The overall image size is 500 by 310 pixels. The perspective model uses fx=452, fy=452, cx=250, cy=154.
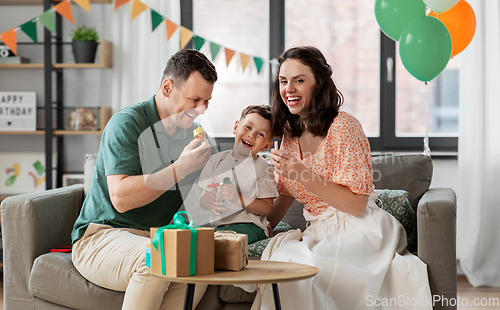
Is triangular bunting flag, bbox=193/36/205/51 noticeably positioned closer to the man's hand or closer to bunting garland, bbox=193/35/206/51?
bunting garland, bbox=193/35/206/51

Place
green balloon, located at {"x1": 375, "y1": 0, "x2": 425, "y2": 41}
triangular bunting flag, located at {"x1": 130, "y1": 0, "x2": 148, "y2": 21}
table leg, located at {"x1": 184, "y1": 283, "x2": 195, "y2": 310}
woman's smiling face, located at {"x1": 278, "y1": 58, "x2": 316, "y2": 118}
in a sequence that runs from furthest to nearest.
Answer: triangular bunting flag, located at {"x1": 130, "y1": 0, "x2": 148, "y2": 21}
green balloon, located at {"x1": 375, "y1": 0, "x2": 425, "y2": 41}
woman's smiling face, located at {"x1": 278, "y1": 58, "x2": 316, "y2": 118}
table leg, located at {"x1": 184, "y1": 283, "x2": 195, "y2": 310}

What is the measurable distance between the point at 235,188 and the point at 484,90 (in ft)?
6.45

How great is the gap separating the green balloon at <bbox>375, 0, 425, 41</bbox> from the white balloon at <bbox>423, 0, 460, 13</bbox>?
10cm

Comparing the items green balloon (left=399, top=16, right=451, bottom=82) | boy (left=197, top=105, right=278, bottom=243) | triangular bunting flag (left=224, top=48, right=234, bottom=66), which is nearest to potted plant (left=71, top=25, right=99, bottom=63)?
triangular bunting flag (left=224, top=48, right=234, bottom=66)

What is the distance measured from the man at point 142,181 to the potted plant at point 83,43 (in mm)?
1564

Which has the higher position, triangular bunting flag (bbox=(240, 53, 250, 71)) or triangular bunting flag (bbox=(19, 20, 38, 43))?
triangular bunting flag (bbox=(19, 20, 38, 43))

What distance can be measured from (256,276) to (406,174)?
1.24 metres

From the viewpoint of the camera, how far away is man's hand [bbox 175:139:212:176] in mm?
1437

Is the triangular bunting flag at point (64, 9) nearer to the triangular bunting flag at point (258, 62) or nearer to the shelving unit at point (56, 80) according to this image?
the shelving unit at point (56, 80)

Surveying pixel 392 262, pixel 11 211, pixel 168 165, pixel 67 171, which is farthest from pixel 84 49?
pixel 392 262

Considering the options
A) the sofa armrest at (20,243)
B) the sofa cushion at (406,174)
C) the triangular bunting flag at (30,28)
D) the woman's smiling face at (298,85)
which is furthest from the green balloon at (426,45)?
the triangular bunting flag at (30,28)

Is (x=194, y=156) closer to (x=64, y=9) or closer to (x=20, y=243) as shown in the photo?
(x=20, y=243)

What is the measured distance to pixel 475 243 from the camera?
2.82 meters

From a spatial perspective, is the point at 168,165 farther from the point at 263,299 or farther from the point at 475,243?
the point at 475,243
